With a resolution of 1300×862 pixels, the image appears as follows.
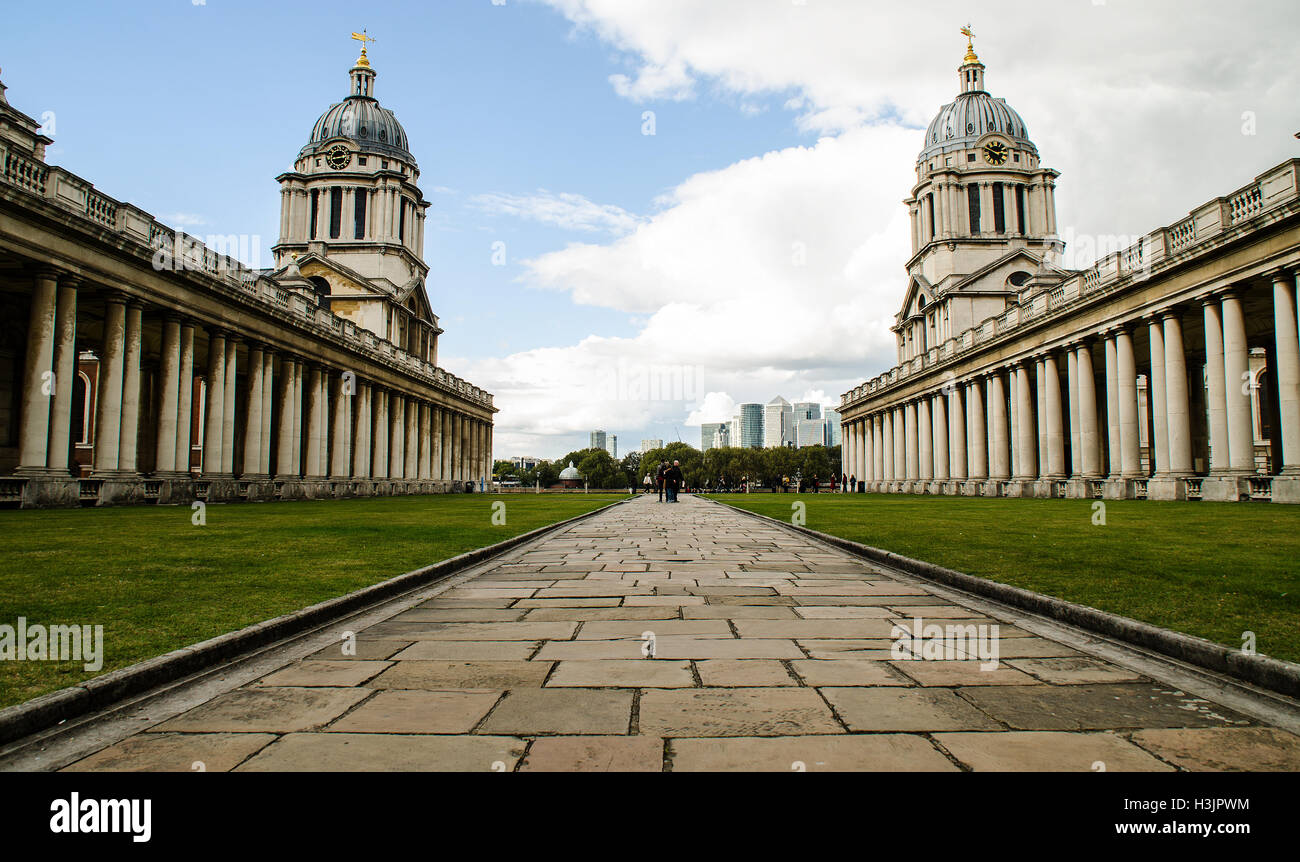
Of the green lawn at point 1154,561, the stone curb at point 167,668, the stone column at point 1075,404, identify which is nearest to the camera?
the stone curb at point 167,668

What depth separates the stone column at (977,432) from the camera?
45.1m

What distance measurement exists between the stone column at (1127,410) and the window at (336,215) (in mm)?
63439

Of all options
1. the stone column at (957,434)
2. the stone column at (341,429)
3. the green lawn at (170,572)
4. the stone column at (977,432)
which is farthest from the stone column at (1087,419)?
the stone column at (341,429)

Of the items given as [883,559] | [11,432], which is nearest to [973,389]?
[883,559]

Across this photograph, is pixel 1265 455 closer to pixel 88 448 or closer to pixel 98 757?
pixel 98 757

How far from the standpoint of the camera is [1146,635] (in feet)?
18.2

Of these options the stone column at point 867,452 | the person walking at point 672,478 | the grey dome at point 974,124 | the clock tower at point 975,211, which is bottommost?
the person walking at point 672,478

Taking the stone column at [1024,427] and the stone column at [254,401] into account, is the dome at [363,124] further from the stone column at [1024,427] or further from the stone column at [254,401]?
the stone column at [1024,427]

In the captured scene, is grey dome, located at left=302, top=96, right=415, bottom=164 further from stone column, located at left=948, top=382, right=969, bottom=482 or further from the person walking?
stone column, located at left=948, top=382, right=969, bottom=482

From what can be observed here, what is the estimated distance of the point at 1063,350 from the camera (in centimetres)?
3606

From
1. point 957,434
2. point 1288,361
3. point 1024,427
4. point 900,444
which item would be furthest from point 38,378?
point 900,444

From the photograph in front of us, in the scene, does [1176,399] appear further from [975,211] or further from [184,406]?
[975,211]

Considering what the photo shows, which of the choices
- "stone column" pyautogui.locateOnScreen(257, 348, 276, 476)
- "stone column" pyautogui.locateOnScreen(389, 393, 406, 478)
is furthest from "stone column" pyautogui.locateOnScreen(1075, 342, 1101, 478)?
"stone column" pyautogui.locateOnScreen(389, 393, 406, 478)

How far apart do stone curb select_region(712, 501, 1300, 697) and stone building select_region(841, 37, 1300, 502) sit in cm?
2010
